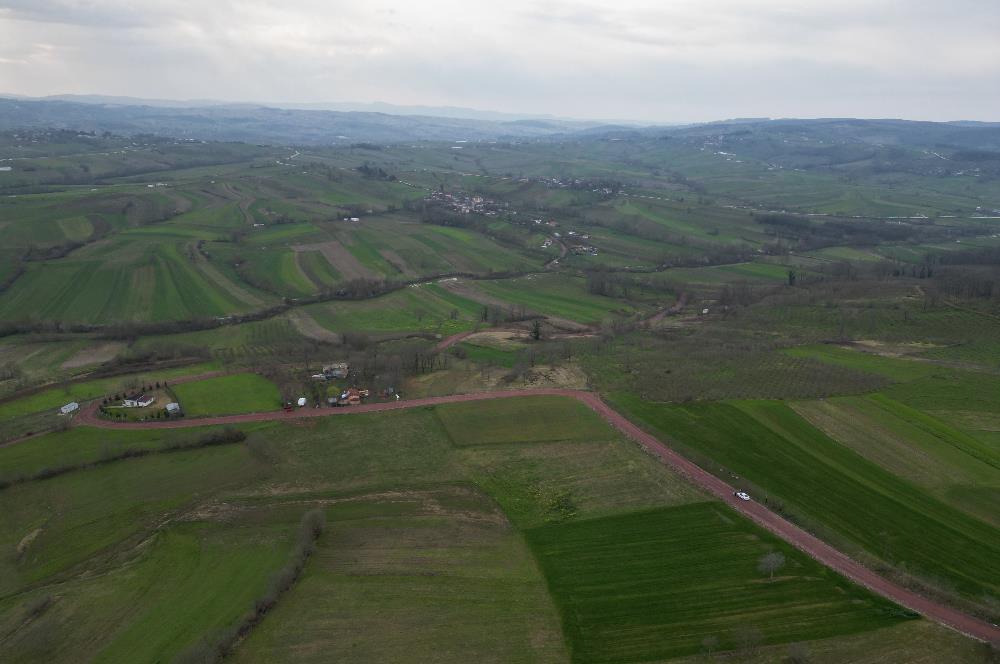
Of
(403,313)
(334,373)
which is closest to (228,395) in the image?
(334,373)

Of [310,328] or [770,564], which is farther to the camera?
[310,328]

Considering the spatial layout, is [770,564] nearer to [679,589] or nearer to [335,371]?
[679,589]

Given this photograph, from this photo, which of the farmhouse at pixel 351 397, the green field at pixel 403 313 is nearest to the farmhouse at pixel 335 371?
the farmhouse at pixel 351 397

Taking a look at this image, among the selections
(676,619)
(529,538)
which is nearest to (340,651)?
(529,538)

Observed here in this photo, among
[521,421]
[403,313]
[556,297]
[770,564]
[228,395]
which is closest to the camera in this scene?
[770,564]

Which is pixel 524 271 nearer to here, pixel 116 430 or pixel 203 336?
pixel 203 336

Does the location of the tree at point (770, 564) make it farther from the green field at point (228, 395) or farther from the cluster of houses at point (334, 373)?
the cluster of houses at point (334, 373)

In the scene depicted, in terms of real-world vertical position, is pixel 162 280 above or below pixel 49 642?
above
